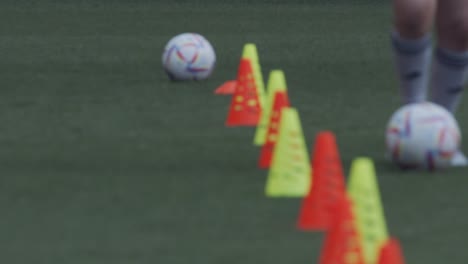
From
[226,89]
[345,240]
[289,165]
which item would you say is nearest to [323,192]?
[289,165]

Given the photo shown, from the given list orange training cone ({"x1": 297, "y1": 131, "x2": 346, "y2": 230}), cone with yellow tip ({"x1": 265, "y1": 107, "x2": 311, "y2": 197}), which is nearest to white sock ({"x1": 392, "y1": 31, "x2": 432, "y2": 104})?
cone with yellow tip ({"x1": 265, "y1": 107, "x2": 311, "y2": 197})

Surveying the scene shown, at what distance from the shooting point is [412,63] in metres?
8.94

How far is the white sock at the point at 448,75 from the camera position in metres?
8.96

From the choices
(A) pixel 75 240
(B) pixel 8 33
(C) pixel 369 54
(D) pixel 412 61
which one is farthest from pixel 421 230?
(B) pixel 8 33

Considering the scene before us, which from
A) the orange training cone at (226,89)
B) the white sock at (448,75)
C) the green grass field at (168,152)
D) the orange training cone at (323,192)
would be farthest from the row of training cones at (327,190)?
the orange training cone at (226,89)

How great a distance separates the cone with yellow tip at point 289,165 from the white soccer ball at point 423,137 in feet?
2.98

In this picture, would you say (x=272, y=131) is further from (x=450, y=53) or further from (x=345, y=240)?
(x=345, y=240)

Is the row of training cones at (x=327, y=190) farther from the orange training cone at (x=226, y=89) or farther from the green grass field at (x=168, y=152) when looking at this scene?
the orange training cone at (x=226, y=89)

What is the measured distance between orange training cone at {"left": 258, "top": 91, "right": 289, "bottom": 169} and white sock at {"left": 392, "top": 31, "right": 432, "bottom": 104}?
0.70 metres

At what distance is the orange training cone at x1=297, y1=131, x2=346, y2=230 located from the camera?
685cm

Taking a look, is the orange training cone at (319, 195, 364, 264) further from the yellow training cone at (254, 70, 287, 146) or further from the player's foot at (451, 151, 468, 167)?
the yellow training cone at (254, 70, 287, 146)

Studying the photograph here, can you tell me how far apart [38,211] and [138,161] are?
69.2 inches

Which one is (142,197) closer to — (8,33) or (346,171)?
(346,171)

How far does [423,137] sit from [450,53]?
68 cm
